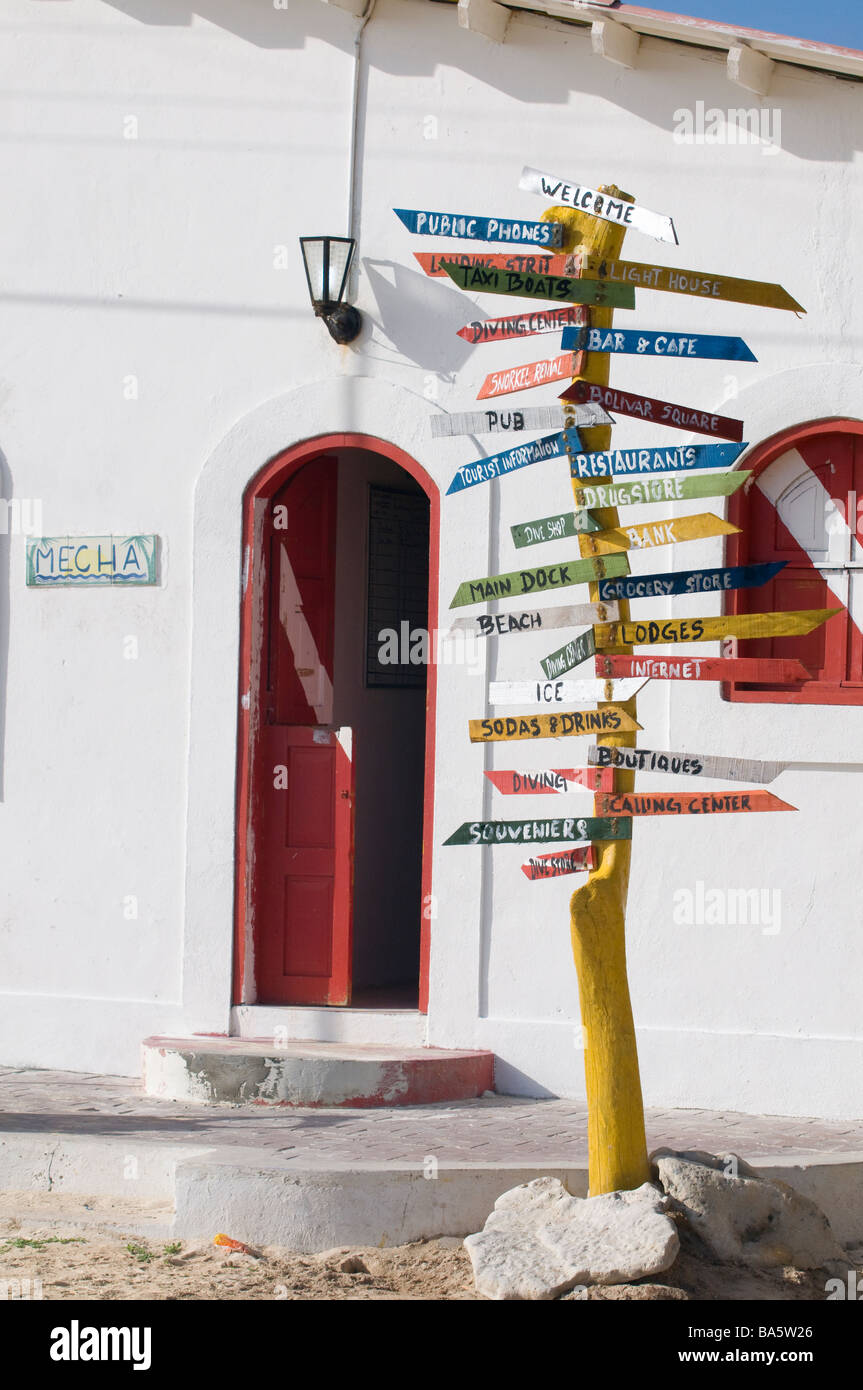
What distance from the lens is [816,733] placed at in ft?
23.2

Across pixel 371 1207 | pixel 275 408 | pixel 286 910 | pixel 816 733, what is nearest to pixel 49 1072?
pixel 286 910

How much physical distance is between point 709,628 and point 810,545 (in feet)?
8.28

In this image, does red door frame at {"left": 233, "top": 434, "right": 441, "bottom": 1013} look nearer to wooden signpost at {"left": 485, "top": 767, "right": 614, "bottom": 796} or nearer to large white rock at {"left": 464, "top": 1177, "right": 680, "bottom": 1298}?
large white rock at {"left": 464, "top": 1177, "right": 680, "bottom": 1298}

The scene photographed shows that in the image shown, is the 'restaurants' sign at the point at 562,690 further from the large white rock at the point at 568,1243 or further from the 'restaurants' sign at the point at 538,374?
the large white rock at the point at 568,1243

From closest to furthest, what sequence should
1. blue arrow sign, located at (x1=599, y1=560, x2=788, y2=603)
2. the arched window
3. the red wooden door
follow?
1. blue arrow sign, located at (x1=599, y1=560, x2=788, y2=603)
2. the arched window
3. the red wooden door

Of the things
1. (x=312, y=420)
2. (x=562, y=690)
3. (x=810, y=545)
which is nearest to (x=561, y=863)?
(x=562, y=690)

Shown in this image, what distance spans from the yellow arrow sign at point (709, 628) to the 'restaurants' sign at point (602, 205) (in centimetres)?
114

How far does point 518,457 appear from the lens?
511 centimetres

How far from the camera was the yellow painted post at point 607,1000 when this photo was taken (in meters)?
5.21

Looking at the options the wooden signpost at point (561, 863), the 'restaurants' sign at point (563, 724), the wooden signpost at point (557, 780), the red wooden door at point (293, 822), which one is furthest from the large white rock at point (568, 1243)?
the red wooden door at point (293, 822)

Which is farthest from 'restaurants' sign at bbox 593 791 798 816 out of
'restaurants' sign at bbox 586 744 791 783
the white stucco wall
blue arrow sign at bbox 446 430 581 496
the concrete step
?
the concrete step

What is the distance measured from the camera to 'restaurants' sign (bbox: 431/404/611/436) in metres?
5.05

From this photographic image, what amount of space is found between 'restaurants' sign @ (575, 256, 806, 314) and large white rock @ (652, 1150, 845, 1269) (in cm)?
282

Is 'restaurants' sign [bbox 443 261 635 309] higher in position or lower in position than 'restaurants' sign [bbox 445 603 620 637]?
higher
